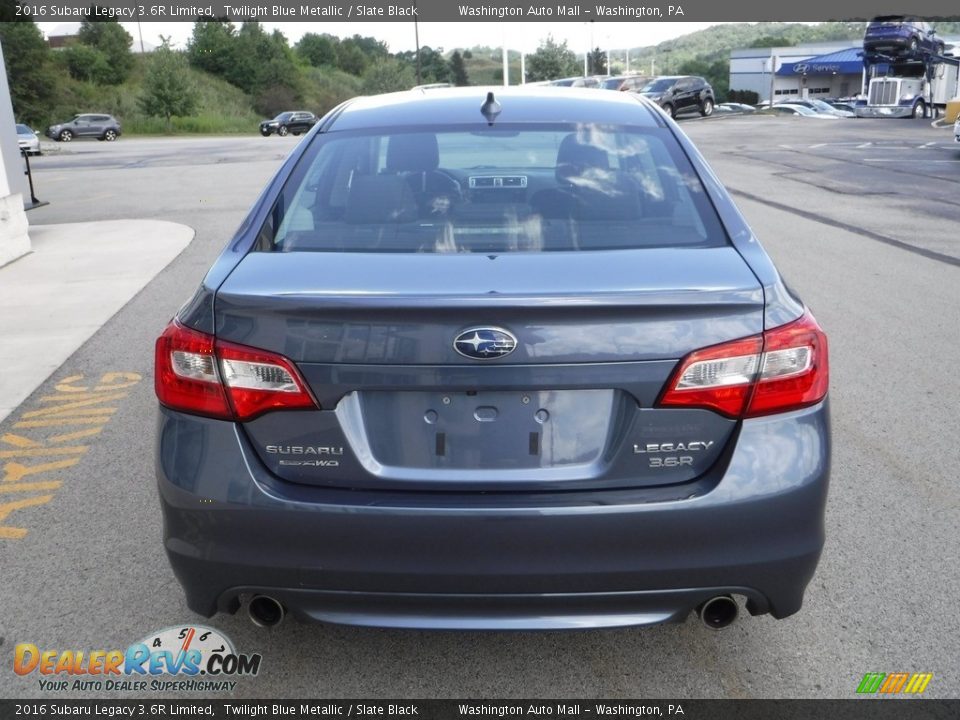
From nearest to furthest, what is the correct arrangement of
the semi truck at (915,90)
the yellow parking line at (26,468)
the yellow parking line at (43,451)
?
the yellow parking line at (26,468), the yellow parking line at (43,451), the semi truck at (915,90)

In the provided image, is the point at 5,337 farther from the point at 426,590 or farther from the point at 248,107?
the point at 248,107

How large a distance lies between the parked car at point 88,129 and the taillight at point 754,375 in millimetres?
58154

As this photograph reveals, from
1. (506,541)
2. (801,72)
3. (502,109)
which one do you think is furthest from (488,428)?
(801,72)

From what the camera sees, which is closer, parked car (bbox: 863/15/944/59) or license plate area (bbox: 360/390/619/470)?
license plate area (bbox: 360/390/619/470)

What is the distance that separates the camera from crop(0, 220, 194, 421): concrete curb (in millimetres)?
6575

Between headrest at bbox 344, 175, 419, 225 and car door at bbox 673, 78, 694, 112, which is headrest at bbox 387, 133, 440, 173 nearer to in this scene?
headrest at bbox 344, 175, 419, 225

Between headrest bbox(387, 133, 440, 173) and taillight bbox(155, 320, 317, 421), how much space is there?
107cm

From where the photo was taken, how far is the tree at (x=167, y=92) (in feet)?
225

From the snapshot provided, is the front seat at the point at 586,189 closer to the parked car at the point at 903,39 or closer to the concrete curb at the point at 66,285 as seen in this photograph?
the concrete curb at the point at 66,285

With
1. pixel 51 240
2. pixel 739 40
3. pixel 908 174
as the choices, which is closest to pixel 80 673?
pixel 51 240

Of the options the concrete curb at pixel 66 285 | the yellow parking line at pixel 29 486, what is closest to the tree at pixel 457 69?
the concrete curb at pixel 66 285

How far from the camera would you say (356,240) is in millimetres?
2896

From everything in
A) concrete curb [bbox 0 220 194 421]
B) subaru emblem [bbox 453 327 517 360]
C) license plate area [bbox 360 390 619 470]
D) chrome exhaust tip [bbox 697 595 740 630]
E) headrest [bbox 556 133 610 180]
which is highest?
headrest [bbox 556 133 610 180]

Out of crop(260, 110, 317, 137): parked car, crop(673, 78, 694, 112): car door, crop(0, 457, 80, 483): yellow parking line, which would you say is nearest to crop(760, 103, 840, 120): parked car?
crop(673, 78, 694, 112): car door
